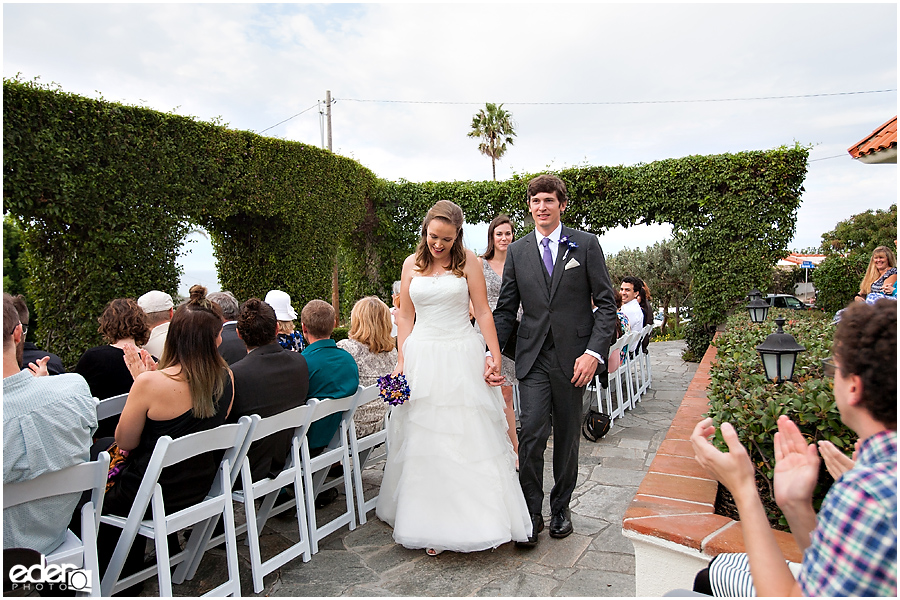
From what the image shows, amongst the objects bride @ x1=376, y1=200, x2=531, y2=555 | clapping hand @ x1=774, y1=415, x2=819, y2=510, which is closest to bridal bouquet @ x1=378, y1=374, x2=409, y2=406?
bride @ x1=376, y1=200, x2=531, y2=555

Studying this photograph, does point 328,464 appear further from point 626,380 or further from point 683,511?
point 626,380

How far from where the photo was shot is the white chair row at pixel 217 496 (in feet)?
6.93

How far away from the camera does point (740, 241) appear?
1007 cm

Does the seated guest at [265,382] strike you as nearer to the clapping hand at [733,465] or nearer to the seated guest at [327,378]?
the seated guest at [327,378]

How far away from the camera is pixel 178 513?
2.40 metres

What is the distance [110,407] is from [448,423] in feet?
6.33

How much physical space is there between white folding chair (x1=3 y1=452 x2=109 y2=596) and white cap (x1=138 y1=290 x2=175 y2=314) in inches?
86.3

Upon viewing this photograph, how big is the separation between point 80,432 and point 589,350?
91.0 inches

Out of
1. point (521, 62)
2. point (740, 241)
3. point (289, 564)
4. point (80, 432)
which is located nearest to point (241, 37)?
point (521, 62)

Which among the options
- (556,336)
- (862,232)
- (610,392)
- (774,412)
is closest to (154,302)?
(556,336)

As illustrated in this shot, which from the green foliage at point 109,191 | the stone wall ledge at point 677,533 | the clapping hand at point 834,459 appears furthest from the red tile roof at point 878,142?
the green foliage at point 109,191

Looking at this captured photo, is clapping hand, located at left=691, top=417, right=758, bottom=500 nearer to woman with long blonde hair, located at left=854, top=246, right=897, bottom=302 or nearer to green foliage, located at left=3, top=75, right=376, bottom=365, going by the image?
woman with long blonde hair, located at left=854, top=246, right=897, bottom=302

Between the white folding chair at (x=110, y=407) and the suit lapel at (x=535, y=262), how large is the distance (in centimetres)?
246
